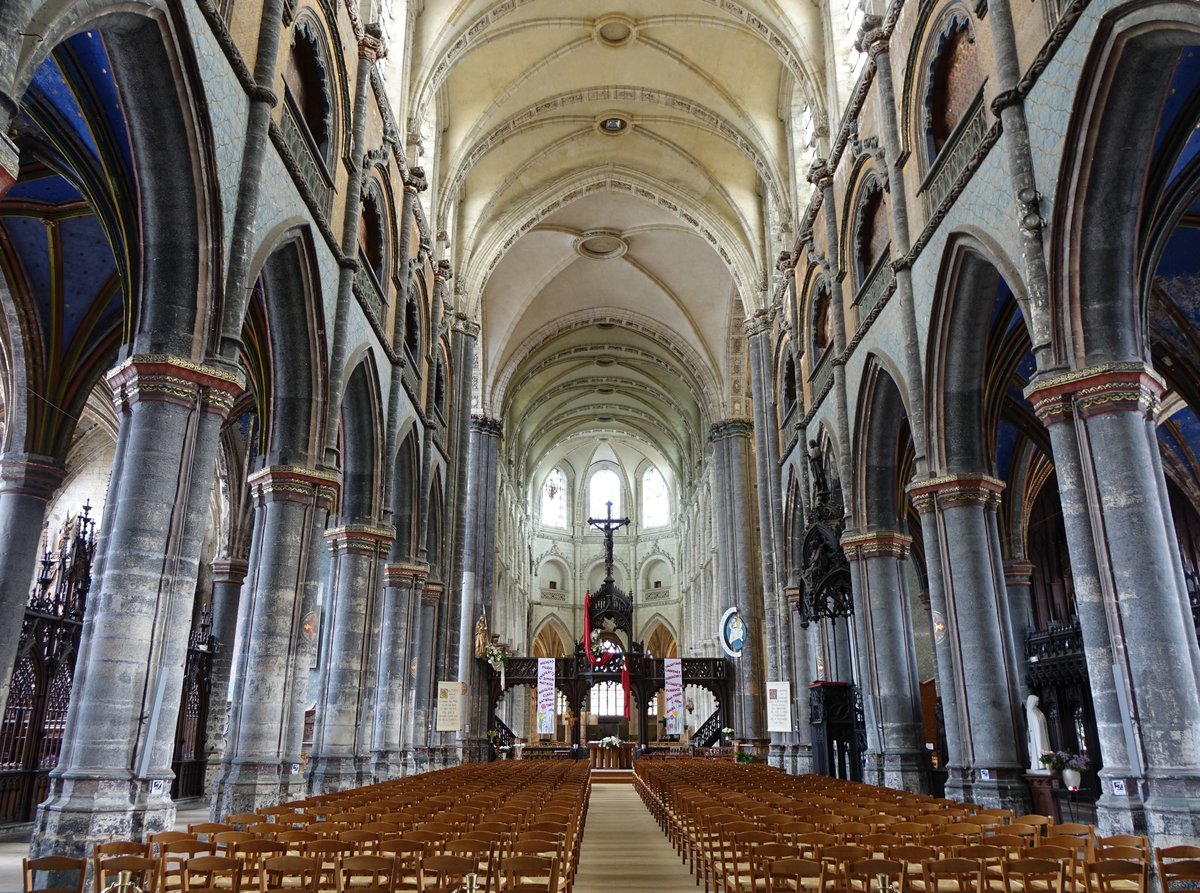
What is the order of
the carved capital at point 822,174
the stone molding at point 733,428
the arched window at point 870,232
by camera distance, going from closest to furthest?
the arched window at point 870,232
the carved capital at point 822,174
the stone molding at point 733,428

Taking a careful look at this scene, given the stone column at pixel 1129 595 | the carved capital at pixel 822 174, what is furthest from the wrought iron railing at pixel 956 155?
the carved capital at pixel 822 174

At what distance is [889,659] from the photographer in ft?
51.9

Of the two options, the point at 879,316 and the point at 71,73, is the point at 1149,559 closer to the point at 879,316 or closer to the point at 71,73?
the point at 879,316

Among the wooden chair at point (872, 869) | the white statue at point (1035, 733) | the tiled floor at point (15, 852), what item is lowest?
the tiled floor at point (15, 852)

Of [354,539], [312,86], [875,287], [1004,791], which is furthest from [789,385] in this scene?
[312,86]

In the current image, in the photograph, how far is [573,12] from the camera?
22703 millimetres

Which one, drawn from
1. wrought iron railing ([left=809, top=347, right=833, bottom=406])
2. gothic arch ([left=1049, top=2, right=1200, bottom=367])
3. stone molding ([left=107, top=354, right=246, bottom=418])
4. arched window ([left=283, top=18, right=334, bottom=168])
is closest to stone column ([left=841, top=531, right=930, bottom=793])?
wrought iron railing ([left=809, top=347, right=833, bottom=406])

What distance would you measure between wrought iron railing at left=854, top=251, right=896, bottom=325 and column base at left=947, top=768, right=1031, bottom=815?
765 centimetres

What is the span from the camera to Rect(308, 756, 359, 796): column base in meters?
14.9

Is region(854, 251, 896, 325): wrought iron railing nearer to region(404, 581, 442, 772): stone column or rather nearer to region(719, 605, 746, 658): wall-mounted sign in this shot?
region(404, 581, 442, 772): stone column

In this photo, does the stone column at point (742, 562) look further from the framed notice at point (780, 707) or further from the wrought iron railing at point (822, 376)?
the wrought iron railing at point (822, 376)

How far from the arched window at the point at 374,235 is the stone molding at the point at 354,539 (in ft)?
15.4

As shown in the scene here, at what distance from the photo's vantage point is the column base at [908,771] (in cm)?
1478

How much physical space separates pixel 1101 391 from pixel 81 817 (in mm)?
10202
